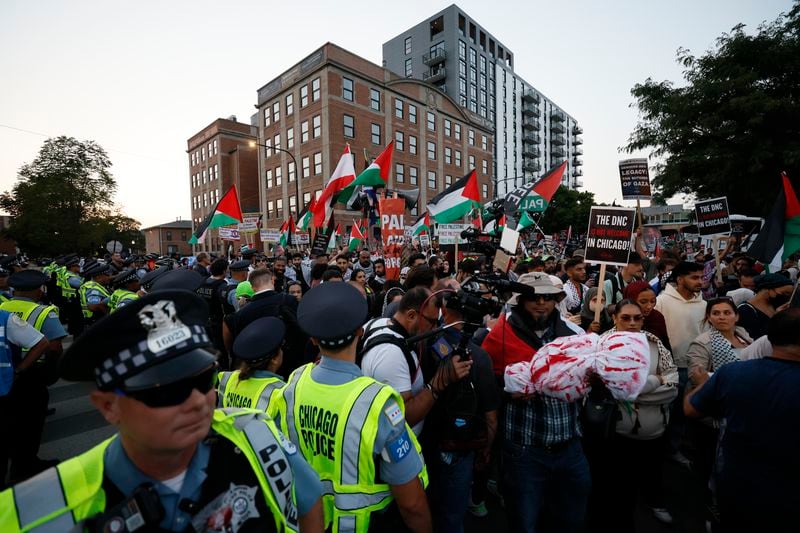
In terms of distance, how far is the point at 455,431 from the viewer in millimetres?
2309

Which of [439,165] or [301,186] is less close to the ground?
[439,165]

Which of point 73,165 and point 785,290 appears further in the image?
point 73,165

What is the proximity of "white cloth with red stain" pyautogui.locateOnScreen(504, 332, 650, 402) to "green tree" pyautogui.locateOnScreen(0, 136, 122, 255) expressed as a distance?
40247 mm

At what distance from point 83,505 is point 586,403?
2.70 meters

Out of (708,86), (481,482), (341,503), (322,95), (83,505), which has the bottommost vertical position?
(481,482)

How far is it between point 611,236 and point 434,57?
59.1 meters

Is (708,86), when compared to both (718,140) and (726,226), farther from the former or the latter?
(726,226)

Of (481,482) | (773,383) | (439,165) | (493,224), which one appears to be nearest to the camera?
(773,383)

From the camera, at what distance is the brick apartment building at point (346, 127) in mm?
32594

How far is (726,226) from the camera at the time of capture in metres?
7.17

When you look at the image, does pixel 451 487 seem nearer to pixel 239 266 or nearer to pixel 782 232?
pixel 239 266

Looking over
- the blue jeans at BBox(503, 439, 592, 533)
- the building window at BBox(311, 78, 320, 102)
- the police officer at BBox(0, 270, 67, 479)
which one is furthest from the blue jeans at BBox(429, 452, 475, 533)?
the building window at BBox(311, 78, 320, 102)

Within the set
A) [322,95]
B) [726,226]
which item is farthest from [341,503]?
[322,95]

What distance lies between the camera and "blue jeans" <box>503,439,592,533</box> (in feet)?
8.41
